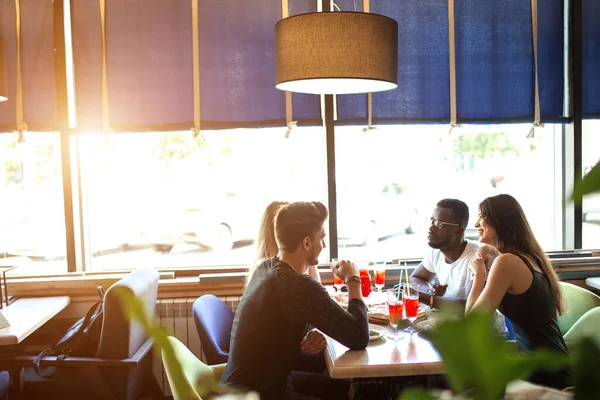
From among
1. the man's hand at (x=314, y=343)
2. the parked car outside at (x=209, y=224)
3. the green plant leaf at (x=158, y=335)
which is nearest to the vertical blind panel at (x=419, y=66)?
the parked car outside at (x=209, y=224)

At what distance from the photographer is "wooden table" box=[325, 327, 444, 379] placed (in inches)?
96.4

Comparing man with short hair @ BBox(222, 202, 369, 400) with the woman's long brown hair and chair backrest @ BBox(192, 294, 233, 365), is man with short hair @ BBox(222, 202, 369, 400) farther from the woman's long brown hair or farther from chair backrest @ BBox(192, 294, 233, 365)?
the woman's long brown hair

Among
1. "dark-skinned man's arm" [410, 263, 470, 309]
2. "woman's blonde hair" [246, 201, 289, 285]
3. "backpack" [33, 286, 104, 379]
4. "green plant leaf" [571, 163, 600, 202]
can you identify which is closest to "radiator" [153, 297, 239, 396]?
"backpack" [33, 286, 104, 379]

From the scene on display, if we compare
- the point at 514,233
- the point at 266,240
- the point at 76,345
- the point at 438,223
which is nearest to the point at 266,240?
the point at 266,240

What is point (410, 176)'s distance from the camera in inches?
185

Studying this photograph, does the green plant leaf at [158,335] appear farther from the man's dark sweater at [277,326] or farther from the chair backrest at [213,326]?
the chair backrest at [213,326]

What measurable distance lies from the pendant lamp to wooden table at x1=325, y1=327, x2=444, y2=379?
113 cm

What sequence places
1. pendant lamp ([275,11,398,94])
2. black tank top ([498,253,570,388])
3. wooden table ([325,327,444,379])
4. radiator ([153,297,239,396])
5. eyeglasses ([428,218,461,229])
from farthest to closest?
radiator ([153,297,239,396])
eyeglasses ([428,218,461,229])
black tank top ([498,253,570,388])
pendant lamp ([275,11,398,94])
wooden table ([325,327,444,379])

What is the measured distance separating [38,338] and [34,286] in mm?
359

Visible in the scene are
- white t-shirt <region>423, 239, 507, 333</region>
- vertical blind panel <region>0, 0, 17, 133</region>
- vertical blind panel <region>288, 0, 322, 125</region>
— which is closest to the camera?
white t-shirt <region>423, 239, 507, 333</region>

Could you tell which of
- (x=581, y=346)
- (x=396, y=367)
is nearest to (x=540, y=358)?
(x=581, y=346)

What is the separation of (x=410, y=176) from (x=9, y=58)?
305 cm

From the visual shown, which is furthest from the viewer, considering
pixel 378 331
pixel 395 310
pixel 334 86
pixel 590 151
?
pixel 590 151

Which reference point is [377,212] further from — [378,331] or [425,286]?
[378,331]
